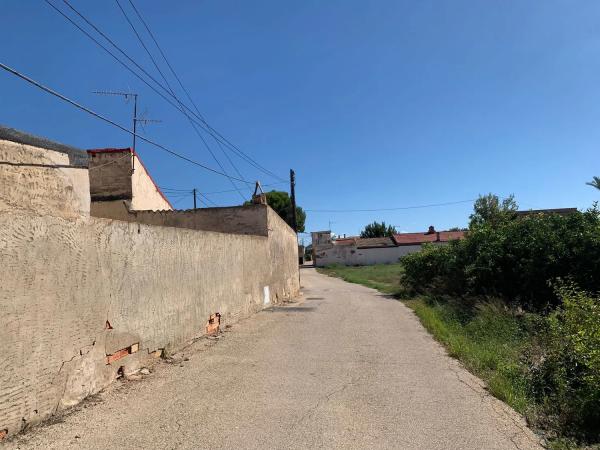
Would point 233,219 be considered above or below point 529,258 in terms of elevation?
above

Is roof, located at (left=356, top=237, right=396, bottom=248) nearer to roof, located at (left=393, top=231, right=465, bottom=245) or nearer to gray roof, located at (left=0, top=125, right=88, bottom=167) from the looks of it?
roof, located at (left=393, top=231, right=465, bottom=245)

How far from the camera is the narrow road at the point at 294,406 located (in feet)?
15.7

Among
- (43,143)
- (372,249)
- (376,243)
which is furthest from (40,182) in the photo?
(376,243)

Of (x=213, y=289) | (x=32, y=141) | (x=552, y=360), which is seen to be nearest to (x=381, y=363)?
(x=552, y=360)

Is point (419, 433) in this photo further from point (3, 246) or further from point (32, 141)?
point (32, 141)

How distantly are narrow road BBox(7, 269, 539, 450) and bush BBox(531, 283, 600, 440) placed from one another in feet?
2.25

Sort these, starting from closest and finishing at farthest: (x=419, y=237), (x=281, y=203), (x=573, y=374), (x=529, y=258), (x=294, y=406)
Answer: (x=294, y=406)
(x=573, y=374)
(x=529, y=258)
(x=281, y=203)
(x=419, y=237)

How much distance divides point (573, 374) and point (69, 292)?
680 centimetres

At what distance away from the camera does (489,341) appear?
10.8 meters

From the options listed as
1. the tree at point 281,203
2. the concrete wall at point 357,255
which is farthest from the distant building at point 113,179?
the concrete wall at point 357,255

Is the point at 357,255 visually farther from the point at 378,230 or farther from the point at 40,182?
the point at 40,182

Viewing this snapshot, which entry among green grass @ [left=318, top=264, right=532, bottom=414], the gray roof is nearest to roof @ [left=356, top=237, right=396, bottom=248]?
green grass @ [left=318, top=264, right=532, bottom=414]

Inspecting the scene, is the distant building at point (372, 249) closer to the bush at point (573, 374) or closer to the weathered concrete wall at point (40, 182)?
the bush at point (573, 374)

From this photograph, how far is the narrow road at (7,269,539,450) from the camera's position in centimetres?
478
